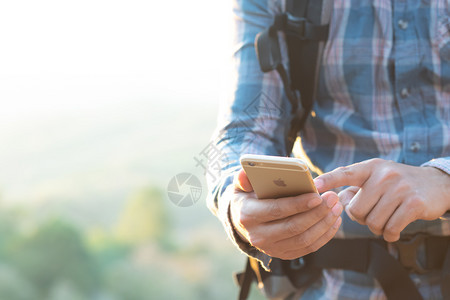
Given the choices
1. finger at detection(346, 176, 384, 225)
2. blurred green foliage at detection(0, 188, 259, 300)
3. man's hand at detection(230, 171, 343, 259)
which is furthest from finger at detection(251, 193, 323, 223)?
blurred green foliage at detection(0, 188, 259, 300)

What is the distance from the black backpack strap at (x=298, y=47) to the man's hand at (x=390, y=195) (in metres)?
0.24

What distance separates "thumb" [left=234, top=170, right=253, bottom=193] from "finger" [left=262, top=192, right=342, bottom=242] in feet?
0.22

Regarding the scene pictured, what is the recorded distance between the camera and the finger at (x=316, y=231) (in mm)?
717

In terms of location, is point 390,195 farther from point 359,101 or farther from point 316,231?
point 359,101

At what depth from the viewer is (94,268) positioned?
7.61ft

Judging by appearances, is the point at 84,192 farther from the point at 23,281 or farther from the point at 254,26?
the point at 254,26

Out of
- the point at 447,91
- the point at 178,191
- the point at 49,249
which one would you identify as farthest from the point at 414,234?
the point at 49,249

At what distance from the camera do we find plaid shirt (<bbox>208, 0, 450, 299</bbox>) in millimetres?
903

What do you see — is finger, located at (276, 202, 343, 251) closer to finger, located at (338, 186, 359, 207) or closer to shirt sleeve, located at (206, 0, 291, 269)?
finger, located at (338, 186, 359, 207)

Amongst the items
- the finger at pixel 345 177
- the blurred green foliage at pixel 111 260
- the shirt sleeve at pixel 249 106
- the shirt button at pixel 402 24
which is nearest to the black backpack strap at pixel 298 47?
the shirt sleeve at pixel 249 106

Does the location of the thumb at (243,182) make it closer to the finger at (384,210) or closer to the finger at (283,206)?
the finger at (283,206)

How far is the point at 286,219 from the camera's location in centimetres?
74

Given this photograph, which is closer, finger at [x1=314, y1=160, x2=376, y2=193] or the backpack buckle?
finger at [x1=314, y1=160, x2=376, y2=193]
